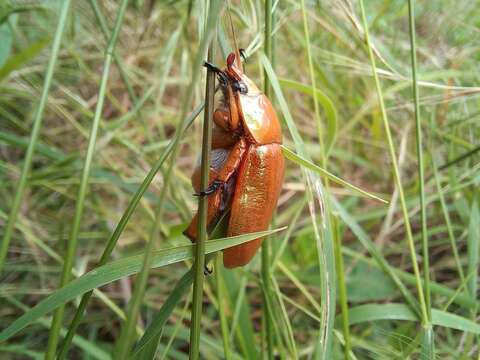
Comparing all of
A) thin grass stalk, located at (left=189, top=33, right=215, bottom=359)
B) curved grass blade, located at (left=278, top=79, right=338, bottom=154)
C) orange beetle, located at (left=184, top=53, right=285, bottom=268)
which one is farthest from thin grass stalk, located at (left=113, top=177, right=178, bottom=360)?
curved grass blade, located at (left=278, top=79, right=338, bottom=154)

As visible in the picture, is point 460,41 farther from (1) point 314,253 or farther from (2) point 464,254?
(1) point 314,253

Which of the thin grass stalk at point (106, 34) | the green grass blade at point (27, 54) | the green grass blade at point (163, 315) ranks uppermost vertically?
the thin grass stalk at point (106, 34)

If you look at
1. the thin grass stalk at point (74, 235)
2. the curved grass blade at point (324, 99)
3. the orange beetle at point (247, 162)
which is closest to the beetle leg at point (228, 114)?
the orange beetle at point (247, 162)

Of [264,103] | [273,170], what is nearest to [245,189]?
[273,170]

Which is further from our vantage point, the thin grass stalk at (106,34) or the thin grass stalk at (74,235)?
the thin grass stalk at (106,34)

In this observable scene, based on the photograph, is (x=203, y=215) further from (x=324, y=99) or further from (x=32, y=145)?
(x=324, y=99)

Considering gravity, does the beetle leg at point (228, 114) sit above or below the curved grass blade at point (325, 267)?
above

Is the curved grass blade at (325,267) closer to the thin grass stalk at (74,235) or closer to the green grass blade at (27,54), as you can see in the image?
the thin grass stalk at (74,235)

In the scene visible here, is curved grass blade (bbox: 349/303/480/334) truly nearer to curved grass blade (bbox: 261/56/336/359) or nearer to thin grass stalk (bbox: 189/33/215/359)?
curved grass blade (bbox: 261/56/336/359)
